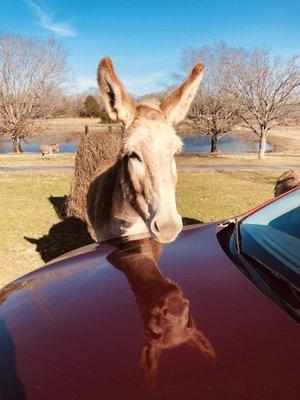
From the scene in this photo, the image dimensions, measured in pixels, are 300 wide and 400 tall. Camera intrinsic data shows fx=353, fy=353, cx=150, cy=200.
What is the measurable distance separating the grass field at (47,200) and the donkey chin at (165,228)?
12.2 feet

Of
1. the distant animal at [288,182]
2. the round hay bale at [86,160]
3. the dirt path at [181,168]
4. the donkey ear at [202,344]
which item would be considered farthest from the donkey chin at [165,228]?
the dirt path at [181,168]

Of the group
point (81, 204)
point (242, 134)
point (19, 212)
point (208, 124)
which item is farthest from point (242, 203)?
point (242, 134)

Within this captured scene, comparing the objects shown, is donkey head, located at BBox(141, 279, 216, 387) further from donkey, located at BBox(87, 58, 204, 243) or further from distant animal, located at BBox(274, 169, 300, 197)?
distant animal, located at BBox(274, 169, 300, 197)

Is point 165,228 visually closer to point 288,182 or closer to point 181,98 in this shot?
point 181,98

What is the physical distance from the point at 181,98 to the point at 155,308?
2.69 m

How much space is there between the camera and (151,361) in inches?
63.6

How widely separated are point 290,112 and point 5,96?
2373 cm

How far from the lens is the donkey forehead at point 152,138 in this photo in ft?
11.3

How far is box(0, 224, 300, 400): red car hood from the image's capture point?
4.81ft

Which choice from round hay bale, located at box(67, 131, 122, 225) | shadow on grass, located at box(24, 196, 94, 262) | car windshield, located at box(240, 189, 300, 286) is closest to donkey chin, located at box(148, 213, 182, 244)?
car windshield, located at box(240, 189, 300, 286)

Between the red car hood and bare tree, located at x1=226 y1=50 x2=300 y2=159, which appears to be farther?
bare tree, located at x1=226 y1=50 x2=300 y2=159

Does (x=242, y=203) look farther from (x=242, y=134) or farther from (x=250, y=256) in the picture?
(x=242, y=134)

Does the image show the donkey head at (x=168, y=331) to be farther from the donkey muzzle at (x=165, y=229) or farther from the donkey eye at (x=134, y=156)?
the donkey eye at (x=134, y=156)

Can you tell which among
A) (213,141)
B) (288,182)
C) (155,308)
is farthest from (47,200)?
(213,141)
